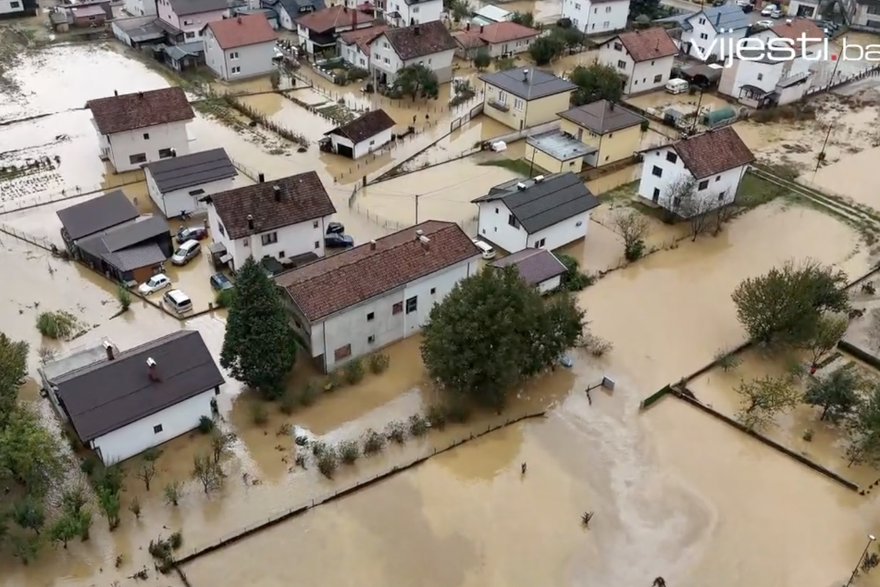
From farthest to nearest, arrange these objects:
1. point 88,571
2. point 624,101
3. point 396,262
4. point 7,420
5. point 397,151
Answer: point 624,101 → point 397,151 → point 396,262 → point 7,420 → point 88,571

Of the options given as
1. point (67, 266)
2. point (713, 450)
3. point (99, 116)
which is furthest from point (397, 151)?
point (713, 450)

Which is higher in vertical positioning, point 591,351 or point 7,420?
point 7,420

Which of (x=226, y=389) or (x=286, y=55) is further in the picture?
(x=286, y=55)

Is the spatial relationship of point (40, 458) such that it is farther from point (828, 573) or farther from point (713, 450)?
point (828, 573)

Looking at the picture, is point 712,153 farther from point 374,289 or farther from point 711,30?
point 711,30

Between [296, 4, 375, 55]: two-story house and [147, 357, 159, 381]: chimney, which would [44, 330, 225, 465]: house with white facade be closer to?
[147, 357, 159, 381]: chimney

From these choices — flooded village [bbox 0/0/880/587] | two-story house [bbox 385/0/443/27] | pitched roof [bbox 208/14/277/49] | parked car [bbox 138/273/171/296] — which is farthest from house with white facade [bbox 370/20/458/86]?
parked car [bbox 138/273/171/296]
